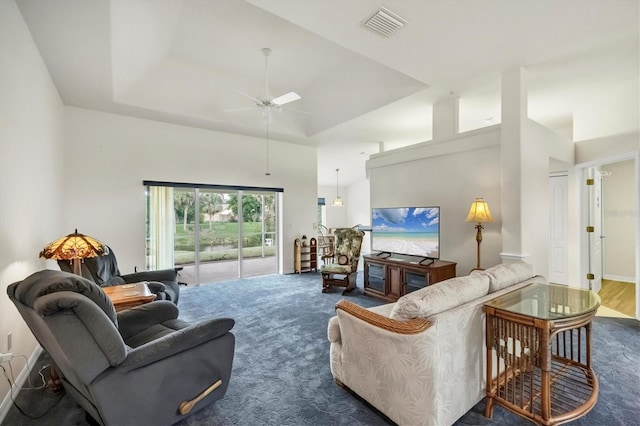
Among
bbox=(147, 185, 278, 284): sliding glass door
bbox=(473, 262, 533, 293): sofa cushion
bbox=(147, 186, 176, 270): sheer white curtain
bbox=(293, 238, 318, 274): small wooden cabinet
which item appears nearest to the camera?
bbox=(473, 262, 533, 293): sofa cushion

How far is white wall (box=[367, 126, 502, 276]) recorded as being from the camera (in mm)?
3875

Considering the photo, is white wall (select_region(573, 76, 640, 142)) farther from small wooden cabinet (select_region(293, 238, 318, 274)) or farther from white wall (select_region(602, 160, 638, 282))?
small wooden cabinet (select_region(293, 238, 318, 274))

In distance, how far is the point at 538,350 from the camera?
174 cm

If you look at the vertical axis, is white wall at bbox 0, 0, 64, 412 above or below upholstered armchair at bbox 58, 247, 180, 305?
above

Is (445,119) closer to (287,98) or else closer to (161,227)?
(287,98)

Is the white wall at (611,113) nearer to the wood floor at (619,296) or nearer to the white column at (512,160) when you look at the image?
the white column at (512,160)

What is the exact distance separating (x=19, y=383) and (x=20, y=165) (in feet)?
5.81

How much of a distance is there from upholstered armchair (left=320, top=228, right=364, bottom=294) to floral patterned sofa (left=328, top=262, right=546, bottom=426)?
2814mm

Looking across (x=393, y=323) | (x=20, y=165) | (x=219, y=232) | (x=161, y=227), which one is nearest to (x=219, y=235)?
(x=219, y=232)

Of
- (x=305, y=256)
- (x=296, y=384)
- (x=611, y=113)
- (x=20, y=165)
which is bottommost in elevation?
(x=296, y=384)

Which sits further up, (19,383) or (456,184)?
(456,184)

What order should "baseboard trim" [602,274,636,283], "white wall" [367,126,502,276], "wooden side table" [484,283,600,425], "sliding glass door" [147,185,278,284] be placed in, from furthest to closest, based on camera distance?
"baseboard trim" [602,274,636,283] < "sliding glass door" [147,185,278,284] < "white wall" [367,126,502,276] < "wooden side table" [484,283,600,425]

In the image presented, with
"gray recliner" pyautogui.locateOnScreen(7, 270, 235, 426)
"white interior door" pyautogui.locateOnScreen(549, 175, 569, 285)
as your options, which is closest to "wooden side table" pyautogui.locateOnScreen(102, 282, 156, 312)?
"gray recliner" pyautogui.locateOnScreen(7, 270, 235, 426)

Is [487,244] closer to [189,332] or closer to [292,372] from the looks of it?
[292,372]
